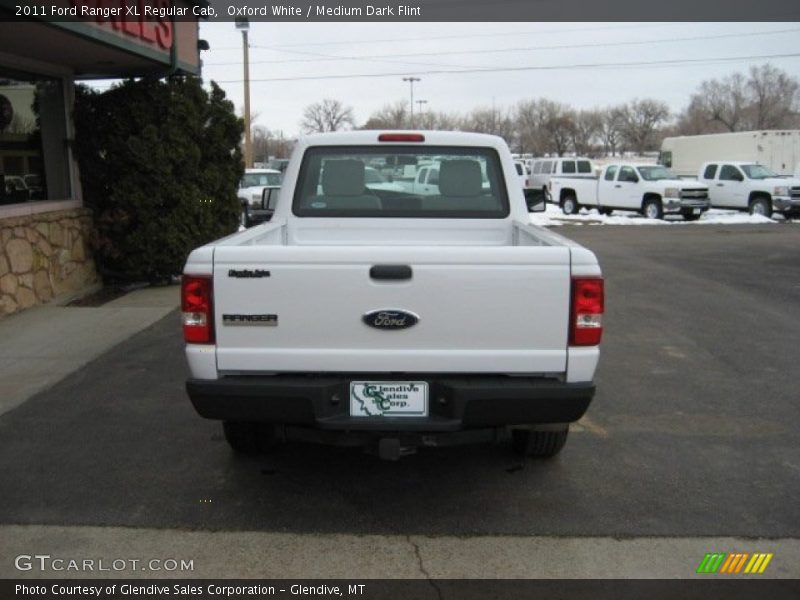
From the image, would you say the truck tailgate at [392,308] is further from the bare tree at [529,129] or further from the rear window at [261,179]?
the bare tree at [529,129]

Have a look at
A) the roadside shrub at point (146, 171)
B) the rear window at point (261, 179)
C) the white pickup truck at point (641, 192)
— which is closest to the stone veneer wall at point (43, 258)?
the roadside shrub at point (146, 171)

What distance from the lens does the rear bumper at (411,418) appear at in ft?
11.6

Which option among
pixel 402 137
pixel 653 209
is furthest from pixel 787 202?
pixel 402 137

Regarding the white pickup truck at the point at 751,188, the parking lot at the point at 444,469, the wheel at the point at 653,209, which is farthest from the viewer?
the wheel at the point at 653,209

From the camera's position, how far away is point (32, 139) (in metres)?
10.0

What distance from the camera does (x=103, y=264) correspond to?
35.3 feet

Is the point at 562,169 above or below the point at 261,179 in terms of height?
above

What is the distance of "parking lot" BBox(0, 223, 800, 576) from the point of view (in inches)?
156

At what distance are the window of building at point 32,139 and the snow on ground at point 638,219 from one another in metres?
16.3

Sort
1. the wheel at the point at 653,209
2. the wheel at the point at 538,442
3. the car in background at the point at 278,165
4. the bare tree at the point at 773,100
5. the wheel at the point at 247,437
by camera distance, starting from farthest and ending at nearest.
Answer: the bare tree at the point at 773,100, the car in background at the point at 278,165, the wheel at the point at 653,209, the wheel at the point at 538,442, the wheel at the point at 247,437

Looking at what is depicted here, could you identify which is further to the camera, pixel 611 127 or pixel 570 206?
pixel 611 127

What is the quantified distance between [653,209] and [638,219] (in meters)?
0.59
